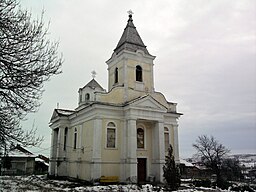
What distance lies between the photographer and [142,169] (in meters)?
23.7

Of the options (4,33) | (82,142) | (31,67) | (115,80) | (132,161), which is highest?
(115,80)

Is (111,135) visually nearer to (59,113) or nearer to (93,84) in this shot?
(59,113)

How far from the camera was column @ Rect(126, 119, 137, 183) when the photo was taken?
69.4 feet

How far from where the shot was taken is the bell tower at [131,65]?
24.9 meters

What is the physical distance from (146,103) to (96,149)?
6212mm

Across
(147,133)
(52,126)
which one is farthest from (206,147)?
(52,126)

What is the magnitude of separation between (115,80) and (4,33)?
18.7 m

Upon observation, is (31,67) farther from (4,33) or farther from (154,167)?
(154,167)

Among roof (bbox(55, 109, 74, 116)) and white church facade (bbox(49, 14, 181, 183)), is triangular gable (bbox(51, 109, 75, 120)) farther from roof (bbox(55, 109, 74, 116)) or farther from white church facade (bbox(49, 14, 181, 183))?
white church facade (bbox(49, 14, 181, 183))

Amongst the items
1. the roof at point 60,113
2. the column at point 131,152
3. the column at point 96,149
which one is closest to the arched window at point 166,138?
the column at point 131,152

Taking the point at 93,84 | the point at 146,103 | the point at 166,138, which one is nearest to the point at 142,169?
the point at 166,138

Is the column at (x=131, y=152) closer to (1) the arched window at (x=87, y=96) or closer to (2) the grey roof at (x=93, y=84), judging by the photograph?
(1) the arched window at (x=87, y=96)

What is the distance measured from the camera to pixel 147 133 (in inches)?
971

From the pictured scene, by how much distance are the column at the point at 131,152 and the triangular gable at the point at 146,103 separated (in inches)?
61.0
